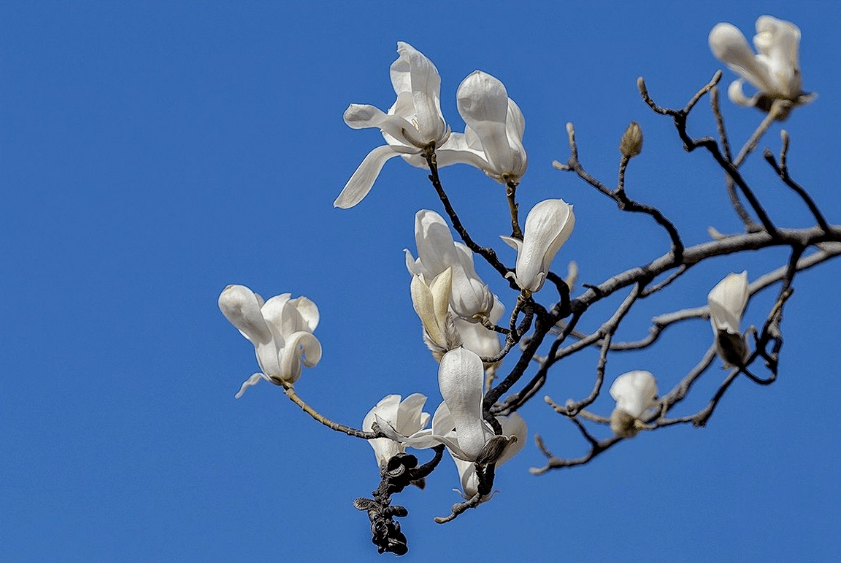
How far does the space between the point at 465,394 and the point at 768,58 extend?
40.3 inches

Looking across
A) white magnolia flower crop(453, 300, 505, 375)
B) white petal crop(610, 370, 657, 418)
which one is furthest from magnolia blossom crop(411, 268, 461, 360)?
white petal crop(610, 370, 657, 418)

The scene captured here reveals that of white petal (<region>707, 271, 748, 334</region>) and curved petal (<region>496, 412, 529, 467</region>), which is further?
white petal (<region>707, 271, 748, 334</region>)

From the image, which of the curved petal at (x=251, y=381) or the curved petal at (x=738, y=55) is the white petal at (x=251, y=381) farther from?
the curved petal at (x=738, y=55)

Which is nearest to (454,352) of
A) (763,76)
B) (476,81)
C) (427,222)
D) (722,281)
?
(427,222)

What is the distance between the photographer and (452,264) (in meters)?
1.32

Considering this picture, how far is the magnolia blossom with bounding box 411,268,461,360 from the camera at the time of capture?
1205 millimetres

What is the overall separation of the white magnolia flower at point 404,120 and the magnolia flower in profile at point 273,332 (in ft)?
0.75

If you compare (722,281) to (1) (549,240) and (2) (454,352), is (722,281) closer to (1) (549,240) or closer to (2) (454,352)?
(1) (549,240)

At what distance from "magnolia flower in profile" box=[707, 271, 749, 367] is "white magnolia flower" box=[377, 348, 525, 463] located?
1.52 feet

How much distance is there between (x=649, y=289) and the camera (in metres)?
1.46

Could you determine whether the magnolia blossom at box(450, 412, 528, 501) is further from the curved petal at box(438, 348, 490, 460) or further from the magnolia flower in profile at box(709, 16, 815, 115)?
the magnolia flower in profile at box(709, 16, 815, 115)

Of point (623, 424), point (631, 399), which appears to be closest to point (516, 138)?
point (623, 424)

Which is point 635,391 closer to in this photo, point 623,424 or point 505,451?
point 623,424

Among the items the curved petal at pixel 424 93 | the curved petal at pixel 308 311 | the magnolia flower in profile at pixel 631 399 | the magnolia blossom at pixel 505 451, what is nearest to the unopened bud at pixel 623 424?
the magnolia flower in profile at pixel 631 399
